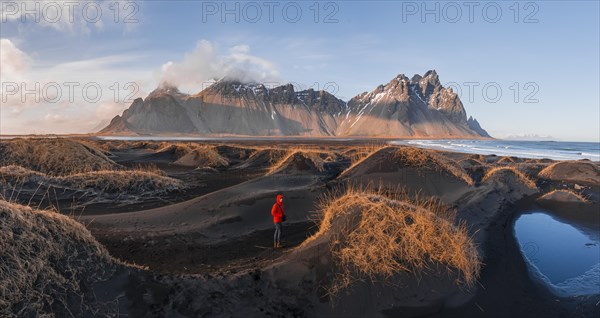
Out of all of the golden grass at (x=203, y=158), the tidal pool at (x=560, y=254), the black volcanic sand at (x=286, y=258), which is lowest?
the tidal pool at (x=560, y=254)

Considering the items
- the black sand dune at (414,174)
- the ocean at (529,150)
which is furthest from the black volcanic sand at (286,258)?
the ocean at (529,150)

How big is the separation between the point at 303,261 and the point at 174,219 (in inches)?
347

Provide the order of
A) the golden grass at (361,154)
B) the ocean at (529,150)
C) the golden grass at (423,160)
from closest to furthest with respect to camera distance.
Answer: the golden grass at (423,160) < the golden grass at (361,154) < the ocean at (529,150)

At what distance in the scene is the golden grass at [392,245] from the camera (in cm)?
872

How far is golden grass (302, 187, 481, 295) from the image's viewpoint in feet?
28.6

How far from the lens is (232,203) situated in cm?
1750

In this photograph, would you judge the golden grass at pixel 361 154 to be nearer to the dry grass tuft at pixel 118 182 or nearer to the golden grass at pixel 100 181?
the golden grass at pixel 100 181

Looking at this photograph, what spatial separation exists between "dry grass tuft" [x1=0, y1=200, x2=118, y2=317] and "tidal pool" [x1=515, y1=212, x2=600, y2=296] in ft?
38.1

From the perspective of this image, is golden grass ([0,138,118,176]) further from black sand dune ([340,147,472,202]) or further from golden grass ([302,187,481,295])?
golden grass ([302,187,481,295])

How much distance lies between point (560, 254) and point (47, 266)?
15.9m

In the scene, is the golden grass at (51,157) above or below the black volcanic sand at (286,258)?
above

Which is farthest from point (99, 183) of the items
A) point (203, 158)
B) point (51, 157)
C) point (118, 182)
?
point (203, 158)

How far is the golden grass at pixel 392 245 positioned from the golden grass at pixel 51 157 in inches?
1019

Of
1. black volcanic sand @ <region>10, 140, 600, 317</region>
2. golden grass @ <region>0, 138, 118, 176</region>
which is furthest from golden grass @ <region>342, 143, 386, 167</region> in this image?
golden grass @ <region>0, 138, 118, 176</region>
